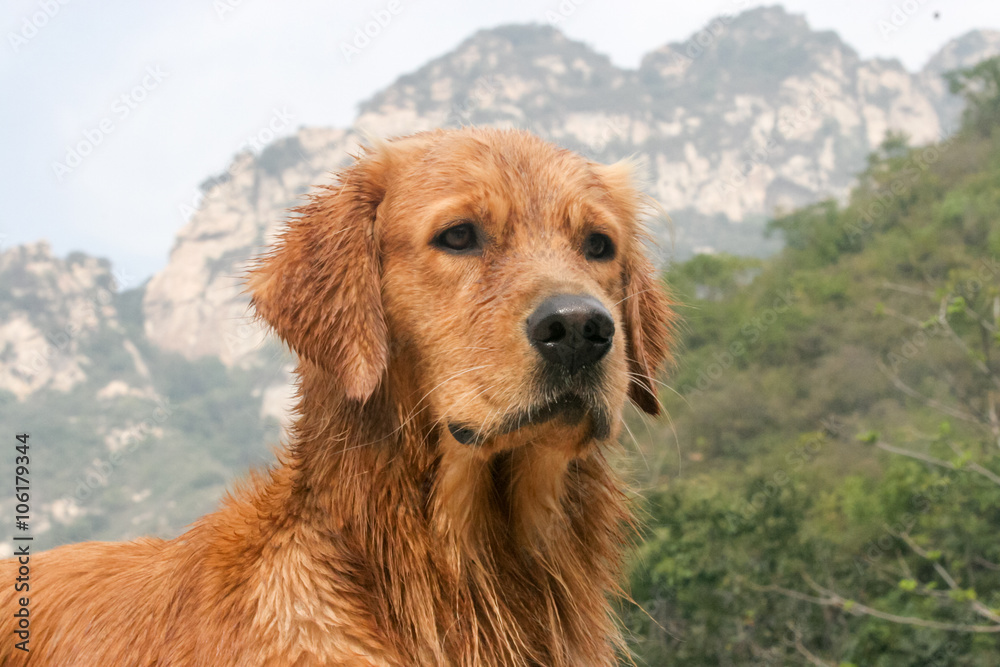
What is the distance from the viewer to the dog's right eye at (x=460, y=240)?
3.21 metres

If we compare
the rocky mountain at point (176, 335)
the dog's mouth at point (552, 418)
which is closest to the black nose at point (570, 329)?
the dog's mouth at point (552, 418)

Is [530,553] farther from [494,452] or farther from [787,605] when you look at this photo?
[787,605]

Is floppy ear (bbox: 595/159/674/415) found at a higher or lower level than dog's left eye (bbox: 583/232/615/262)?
lower

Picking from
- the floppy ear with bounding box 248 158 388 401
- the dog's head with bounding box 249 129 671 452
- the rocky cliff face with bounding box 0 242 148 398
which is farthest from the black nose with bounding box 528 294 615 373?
the rocky cliff face with bounding box 0 242 148 398

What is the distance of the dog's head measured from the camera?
285 centimetres

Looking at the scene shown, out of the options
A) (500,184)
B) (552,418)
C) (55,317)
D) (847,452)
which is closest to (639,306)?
(500,184)

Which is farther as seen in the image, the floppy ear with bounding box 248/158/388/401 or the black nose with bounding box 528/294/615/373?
the floppy ear with bounding box 248/158/388/401

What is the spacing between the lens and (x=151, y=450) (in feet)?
400

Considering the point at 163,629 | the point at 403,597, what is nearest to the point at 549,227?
the point at 403,597

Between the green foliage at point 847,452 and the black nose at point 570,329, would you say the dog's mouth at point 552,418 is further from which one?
the green foliage at point 847,452

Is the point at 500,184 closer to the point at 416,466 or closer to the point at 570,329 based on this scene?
the point at 570,329

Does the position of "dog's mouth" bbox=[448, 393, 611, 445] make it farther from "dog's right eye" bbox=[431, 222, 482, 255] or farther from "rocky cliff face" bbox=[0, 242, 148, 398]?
"rocky cliff face" bbox=[0, 242, 148, 398]

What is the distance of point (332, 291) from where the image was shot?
317cm

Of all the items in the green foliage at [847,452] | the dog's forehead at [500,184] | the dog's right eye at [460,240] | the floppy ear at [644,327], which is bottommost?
the green foliage at [847,452]
